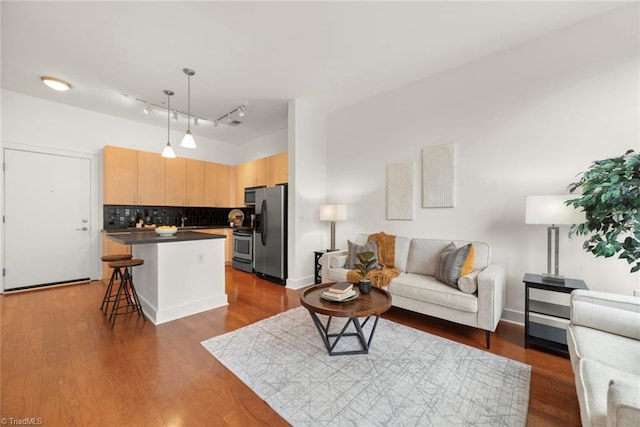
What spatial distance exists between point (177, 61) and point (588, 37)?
4.16 m

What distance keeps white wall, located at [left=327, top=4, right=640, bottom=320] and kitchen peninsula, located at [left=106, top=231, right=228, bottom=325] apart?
8.14 feet

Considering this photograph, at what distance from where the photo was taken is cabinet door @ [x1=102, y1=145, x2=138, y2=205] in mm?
4332

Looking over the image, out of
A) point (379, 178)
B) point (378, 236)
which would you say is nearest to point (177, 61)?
point (379, 178)

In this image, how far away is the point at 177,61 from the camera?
2945 millimetres

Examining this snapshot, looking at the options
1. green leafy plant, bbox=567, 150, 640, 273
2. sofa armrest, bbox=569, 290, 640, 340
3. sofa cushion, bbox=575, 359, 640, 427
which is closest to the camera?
sofa cushion, bbox=575, 359, 640, 427

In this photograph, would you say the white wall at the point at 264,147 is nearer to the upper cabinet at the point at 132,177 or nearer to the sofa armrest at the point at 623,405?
the upper cabinet at the point at 132,177

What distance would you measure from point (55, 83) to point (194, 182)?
247 cm

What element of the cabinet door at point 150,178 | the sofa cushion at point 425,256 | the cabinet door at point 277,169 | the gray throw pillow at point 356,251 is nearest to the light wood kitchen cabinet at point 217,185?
the cabinet door at point 150,178

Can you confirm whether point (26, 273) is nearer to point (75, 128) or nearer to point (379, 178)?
point (75, 128)

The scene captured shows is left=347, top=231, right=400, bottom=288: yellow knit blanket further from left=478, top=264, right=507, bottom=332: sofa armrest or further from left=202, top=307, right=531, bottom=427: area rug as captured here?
left=478, top=264, right=507, bottom=332: sofa armrest

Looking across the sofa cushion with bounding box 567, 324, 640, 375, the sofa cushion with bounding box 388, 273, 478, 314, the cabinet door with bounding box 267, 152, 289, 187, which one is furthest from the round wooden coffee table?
the cabinet door with bounding box 267, 152, 289, 187

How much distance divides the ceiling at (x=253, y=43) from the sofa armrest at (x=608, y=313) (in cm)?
239

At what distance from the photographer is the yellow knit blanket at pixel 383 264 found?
2828mm

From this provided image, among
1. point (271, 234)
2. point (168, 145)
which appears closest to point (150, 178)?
point (168, 145)
